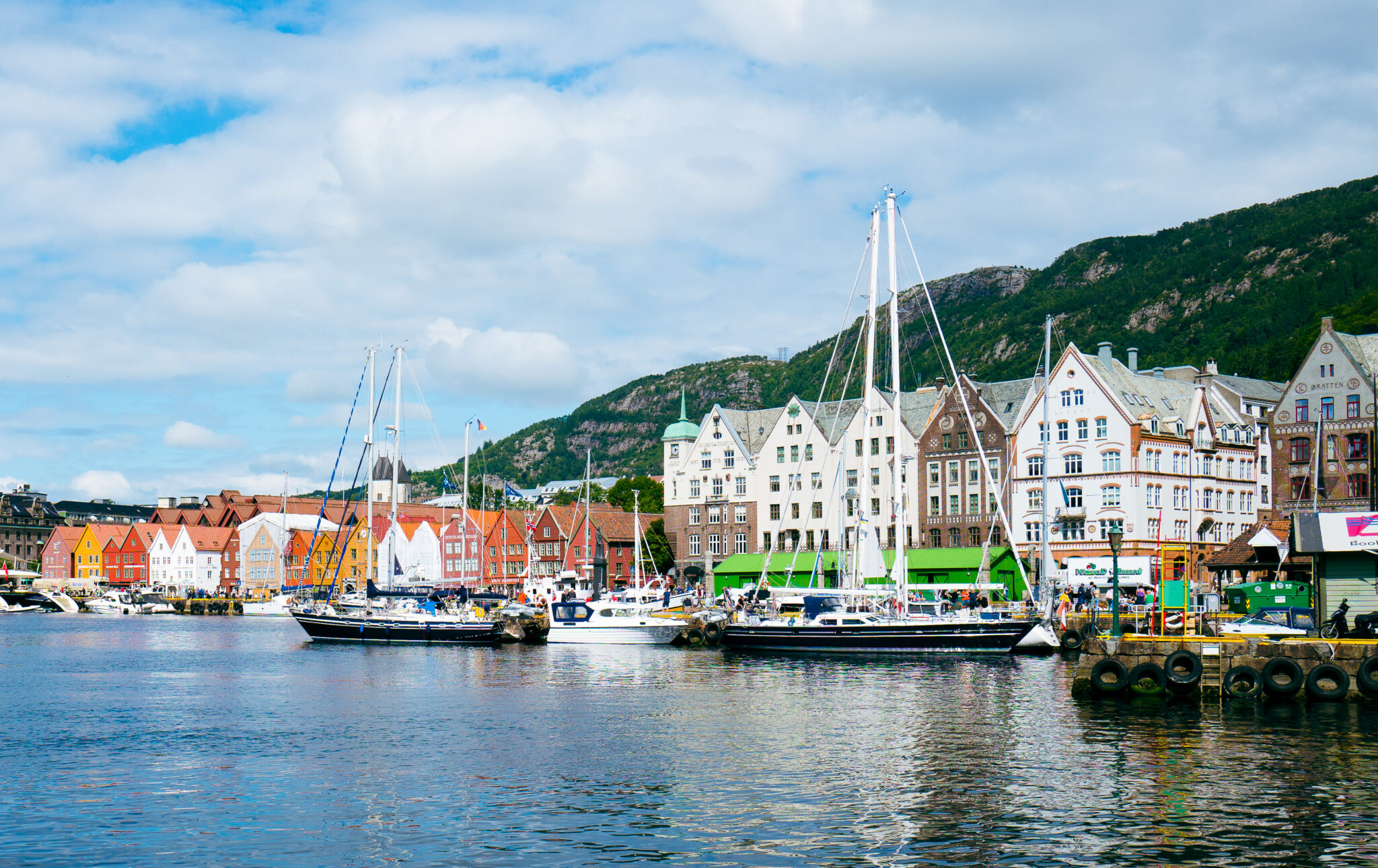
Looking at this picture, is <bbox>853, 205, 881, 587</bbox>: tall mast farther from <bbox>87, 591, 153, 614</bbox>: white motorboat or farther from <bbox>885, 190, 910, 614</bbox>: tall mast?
<bbox>87, 591, 153, 614</bbox>: white motorboat

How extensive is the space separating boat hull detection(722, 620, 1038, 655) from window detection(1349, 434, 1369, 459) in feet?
192

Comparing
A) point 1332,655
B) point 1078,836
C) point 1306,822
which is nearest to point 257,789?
point 1078,836

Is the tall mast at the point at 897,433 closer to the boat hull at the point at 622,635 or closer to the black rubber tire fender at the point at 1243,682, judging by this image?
the boat hull at the point at 622,635

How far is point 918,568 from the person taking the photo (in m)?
123

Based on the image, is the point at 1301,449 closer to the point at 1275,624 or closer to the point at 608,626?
the point at 1275,624

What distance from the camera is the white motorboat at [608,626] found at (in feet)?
291

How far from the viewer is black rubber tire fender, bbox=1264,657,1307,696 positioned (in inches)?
1903

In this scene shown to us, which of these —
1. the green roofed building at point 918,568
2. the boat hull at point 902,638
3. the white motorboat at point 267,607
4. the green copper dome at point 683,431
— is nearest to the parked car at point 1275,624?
the boat hull at point 902,638

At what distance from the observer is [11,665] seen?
78875 mm

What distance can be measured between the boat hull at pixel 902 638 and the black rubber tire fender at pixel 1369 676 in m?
25.7

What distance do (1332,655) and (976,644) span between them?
84.4ft

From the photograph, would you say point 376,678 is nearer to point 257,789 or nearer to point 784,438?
point 257,789

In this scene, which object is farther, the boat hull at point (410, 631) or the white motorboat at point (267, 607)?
the white motorboat at point (267, 607)

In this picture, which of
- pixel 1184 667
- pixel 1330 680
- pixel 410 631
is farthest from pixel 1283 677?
pixel 410 631
